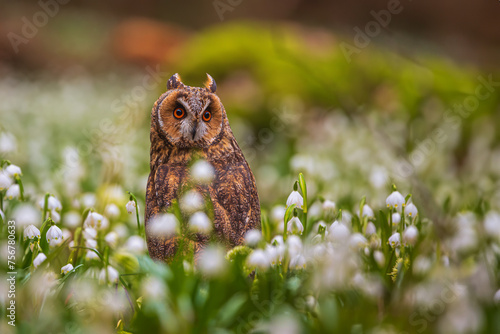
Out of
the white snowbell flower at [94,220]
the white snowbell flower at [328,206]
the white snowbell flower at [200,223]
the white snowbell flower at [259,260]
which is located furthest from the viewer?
the white snowbell flower at [328,206]

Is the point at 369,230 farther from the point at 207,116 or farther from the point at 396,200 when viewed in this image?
the point at 207,116

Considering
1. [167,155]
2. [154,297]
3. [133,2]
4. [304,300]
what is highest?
[167,155]

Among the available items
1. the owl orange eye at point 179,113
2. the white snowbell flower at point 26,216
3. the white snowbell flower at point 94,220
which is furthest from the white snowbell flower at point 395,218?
the white snowbell flower at point 26,216

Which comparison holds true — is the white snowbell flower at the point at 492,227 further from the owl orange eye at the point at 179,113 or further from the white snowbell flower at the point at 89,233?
the white snowbell flower at the point at 89,233

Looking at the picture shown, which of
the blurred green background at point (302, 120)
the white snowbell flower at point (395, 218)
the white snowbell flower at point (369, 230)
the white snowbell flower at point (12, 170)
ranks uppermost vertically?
the white snowbell flower at point (12, 170)

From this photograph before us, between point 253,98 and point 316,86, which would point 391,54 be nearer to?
point 316,86

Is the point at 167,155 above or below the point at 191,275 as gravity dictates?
above

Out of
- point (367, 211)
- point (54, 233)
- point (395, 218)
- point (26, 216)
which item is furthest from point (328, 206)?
point (26, 216)

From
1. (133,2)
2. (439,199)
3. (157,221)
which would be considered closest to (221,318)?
(157,221)
